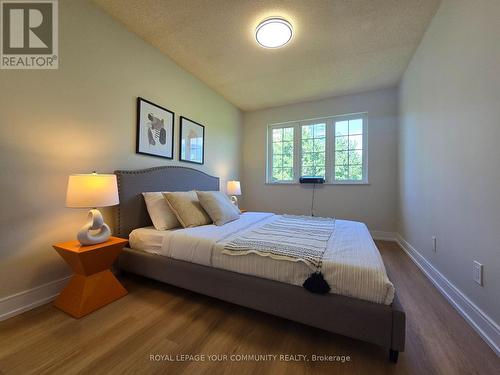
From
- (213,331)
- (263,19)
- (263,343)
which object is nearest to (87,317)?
(213,331)

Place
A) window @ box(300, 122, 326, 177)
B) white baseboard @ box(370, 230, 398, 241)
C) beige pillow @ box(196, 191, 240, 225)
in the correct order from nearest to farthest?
beige pillow @ box(196, 191, 240, 225), white baseboard @ box(370, 230, 398, 241), window @ box(300, 122, 326, 177)

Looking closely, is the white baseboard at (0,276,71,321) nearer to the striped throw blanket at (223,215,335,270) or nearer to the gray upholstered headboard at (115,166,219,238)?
the gray upholstered headboard at (115,166,219,238)

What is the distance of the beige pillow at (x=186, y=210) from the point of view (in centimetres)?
211

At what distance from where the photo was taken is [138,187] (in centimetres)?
223

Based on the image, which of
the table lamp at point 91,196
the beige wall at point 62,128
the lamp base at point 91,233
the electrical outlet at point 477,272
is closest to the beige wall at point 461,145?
the electrical outlet at point 477,272

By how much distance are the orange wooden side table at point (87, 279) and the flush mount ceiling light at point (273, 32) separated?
246cm

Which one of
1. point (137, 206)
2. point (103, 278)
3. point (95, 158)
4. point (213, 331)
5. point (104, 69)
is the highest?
point (104, 69)

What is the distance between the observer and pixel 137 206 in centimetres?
219

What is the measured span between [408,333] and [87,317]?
2241 mm

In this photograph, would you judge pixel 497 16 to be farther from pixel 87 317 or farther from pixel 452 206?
pixel 87 317

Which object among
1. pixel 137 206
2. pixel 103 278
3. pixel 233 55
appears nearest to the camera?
pixel 103 278

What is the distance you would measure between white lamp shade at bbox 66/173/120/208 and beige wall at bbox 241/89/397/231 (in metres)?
3.24

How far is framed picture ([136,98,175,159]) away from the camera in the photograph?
2.34 m
